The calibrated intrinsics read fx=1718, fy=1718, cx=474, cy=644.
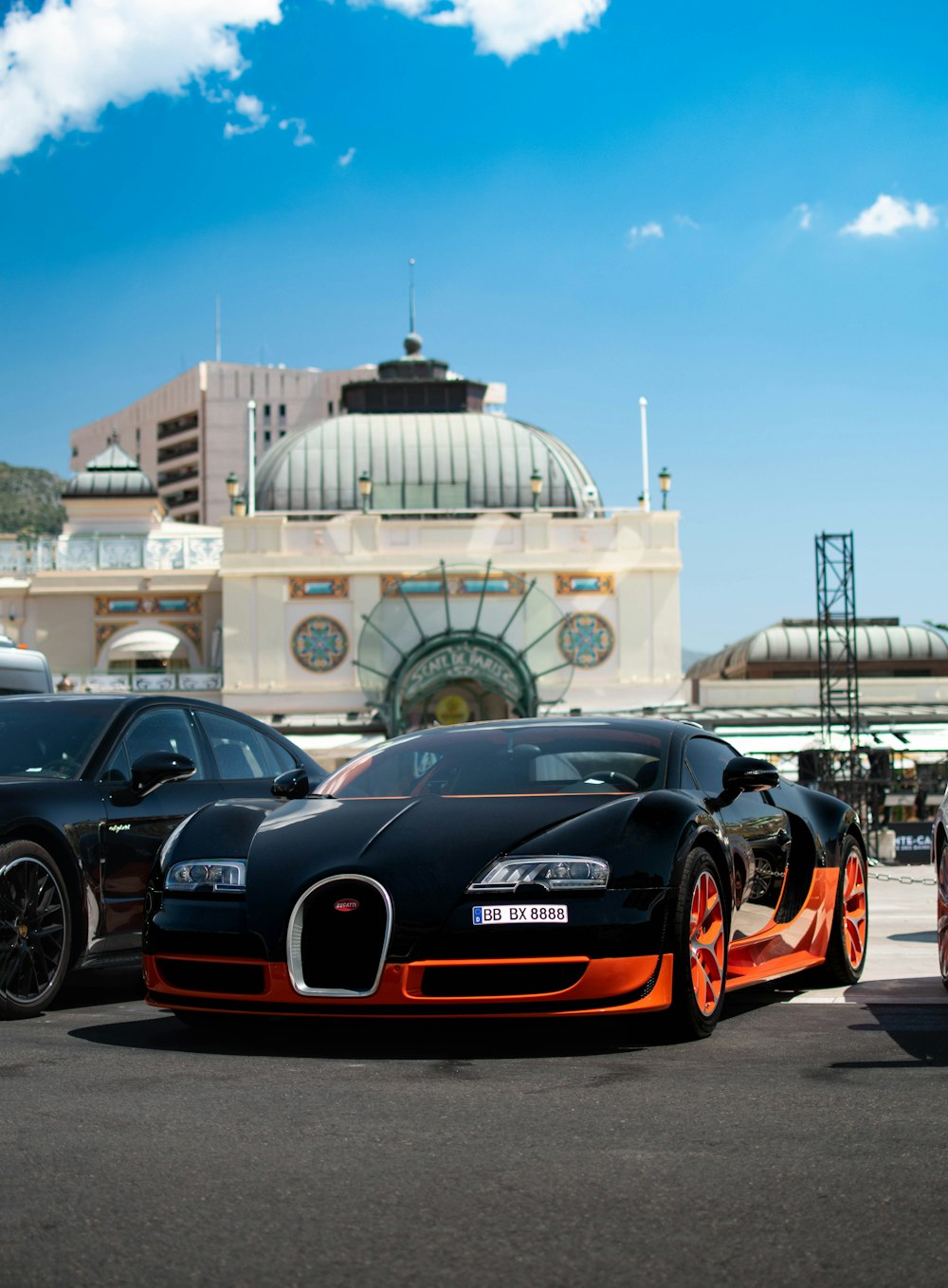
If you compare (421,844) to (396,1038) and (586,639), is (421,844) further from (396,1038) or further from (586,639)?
(586,639)

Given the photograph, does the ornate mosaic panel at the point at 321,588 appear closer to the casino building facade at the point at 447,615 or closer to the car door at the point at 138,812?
the casino building facade at the point at 447,615

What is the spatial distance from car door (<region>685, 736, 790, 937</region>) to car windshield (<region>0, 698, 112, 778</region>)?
287 centimetres

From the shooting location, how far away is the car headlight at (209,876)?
5.92 metres

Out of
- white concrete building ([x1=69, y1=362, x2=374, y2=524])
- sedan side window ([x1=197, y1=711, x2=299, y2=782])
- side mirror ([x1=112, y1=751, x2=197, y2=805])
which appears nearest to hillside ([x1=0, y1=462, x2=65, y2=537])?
white concrete building ([x1=69, y1=362, x2=374, y2=524])

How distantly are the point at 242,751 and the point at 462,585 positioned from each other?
1614 inches

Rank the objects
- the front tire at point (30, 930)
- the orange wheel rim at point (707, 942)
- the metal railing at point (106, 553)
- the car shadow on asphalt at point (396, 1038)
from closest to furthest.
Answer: the car shadow on asphalt at point (396, 1038), the orange wheel rim at point (707, 942), the front tire at point (30, 930), the metal railing at point (106, 553)

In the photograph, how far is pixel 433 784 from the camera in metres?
6.78

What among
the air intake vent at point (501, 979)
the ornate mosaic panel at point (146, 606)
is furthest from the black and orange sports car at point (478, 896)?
the ornate mosaic panel at point (146, 606)

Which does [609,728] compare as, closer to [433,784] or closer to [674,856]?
[433,784]

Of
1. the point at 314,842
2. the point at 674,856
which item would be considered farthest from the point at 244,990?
the point at 674,856

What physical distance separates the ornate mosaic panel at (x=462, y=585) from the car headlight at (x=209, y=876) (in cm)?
4331

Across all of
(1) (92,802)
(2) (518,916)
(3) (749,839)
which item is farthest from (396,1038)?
(1) (92,802)

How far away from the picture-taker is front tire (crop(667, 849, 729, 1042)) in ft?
18.8

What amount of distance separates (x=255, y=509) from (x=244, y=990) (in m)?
51.6
